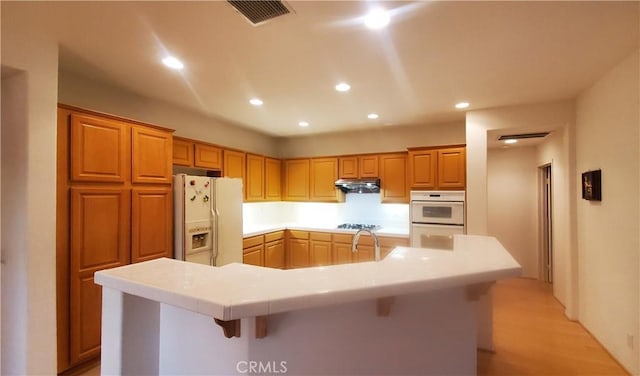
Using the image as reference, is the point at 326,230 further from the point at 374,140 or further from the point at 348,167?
the point at 374,140

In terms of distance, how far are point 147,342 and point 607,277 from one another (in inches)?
144

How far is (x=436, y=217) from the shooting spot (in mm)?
3885

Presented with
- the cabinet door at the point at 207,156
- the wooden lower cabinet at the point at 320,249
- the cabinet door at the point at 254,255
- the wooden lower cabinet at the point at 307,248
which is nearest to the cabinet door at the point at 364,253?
the wooden lower cabinet at the point at 307,248

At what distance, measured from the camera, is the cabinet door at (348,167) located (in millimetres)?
4760

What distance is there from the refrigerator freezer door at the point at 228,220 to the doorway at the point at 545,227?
4726mm

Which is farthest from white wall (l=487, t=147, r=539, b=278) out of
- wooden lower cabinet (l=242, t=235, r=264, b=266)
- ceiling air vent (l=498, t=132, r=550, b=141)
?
wooden lower cabinet (l=242, t=235, r=264, b=266)

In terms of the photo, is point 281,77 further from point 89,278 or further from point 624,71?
point 624,71

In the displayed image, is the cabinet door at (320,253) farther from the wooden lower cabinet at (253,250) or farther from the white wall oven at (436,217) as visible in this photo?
the white wall oven at (436,217)

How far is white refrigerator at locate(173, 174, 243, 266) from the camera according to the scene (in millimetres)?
3084

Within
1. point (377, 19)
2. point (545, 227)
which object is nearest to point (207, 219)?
point (377, 19)

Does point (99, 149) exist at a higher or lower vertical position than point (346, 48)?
lower

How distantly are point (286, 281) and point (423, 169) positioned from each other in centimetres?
345

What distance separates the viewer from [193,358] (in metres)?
1.33

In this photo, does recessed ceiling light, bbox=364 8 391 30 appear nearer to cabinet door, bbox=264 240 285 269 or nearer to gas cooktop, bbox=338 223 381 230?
gas cooktop, bbox=338 223 381 230
